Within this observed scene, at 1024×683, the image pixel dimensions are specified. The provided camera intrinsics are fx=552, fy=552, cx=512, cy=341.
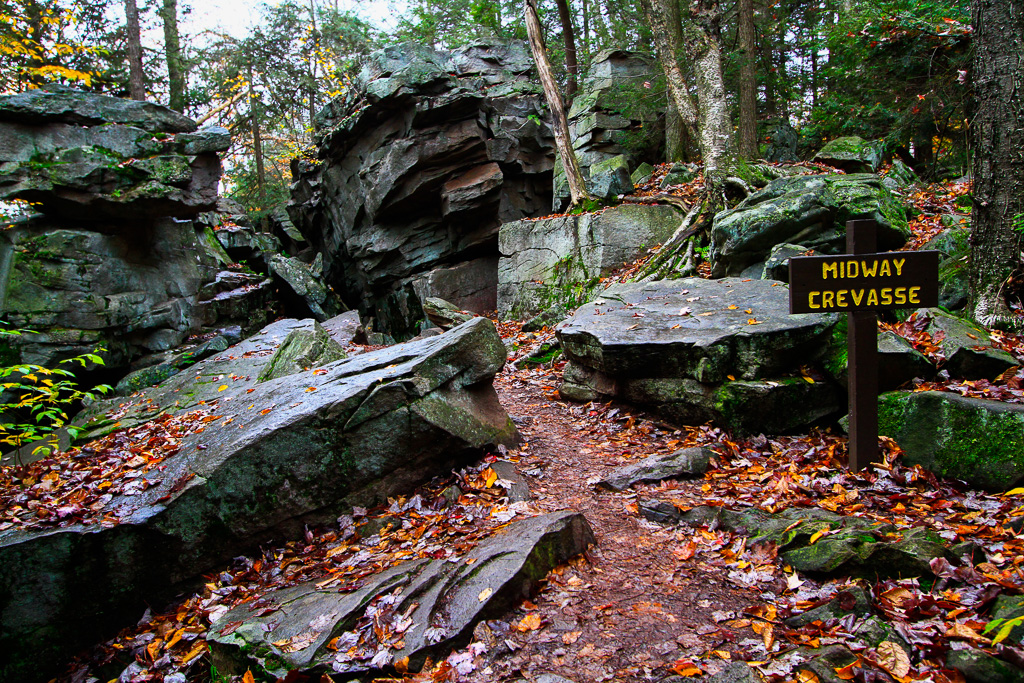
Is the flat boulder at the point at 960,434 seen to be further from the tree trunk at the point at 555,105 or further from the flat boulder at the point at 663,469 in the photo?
the tree trunk at the point at 555,105

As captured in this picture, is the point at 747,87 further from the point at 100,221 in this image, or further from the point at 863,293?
the point at 100,221

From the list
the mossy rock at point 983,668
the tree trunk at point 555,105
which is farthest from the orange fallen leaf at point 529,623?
the tree trunk at point 555,105

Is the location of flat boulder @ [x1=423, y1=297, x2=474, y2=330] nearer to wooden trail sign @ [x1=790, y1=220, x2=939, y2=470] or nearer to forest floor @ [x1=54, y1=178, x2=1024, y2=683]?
forest floor @ [x1=54, y1=178, x2=1024, y2=683]

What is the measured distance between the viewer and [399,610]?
353cm

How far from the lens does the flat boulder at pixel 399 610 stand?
3.27m

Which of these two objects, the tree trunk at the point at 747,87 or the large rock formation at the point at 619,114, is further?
the large rock formation at the point at 619,114

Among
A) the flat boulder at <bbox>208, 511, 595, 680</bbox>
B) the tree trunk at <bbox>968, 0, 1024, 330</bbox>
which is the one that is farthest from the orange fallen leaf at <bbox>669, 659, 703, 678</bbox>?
the tree trunk at <bbox>968, 0, 1024, 330</bbox>

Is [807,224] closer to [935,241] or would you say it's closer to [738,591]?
[935,241]

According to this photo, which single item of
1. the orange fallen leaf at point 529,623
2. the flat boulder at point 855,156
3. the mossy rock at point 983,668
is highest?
the flat boulder at point 855,156

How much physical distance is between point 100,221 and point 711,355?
603 inches

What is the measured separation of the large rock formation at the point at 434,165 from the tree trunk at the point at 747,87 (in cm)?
602

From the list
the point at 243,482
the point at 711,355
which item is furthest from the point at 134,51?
the point at 711,355

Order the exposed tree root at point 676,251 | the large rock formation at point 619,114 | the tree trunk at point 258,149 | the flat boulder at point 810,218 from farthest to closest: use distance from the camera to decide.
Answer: the tree trunk at point 258,149
the large rock formation at point 619,114
the exposed tree root at point 676,251
the flat boulder at point 810,218

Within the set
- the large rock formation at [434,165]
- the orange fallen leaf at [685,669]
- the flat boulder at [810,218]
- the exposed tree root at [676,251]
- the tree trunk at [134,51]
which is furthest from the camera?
the tree trunk at [134,51]
